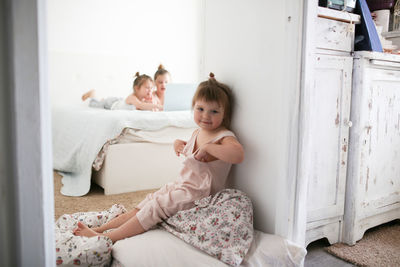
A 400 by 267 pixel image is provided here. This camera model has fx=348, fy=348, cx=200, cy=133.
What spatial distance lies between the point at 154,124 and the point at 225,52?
115cm

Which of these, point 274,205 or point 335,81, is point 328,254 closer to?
point 274,205

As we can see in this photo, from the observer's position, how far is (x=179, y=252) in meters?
1.16

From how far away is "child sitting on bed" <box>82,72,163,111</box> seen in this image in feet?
10.9

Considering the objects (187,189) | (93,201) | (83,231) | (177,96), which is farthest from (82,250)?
(177,96)

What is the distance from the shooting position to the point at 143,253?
3.77ft

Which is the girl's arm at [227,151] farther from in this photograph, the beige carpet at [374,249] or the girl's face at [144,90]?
the girl's face at [144,90]

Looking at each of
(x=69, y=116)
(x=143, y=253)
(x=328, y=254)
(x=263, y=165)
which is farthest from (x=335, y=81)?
(x=69, y=116)

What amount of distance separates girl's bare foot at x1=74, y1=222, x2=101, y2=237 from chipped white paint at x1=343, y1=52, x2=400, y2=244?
1.31 m

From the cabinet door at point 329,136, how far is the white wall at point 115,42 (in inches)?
90.7

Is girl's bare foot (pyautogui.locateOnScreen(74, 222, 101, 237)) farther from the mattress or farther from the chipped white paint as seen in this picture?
the chipped white paint

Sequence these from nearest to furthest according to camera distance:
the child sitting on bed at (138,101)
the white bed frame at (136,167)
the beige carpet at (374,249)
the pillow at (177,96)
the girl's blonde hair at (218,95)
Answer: the girl's blonde hair at (218,95), the beige carpet at (374,249), the white bed frame at (136,167), the pillow at (177,96), the child sitting on bed at (138,101)

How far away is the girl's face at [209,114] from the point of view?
145 cm

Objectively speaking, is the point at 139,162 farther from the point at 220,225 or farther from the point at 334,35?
the point at 334,35

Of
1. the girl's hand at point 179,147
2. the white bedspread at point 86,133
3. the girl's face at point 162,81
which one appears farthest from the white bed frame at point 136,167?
the girl's face at point 162,81
